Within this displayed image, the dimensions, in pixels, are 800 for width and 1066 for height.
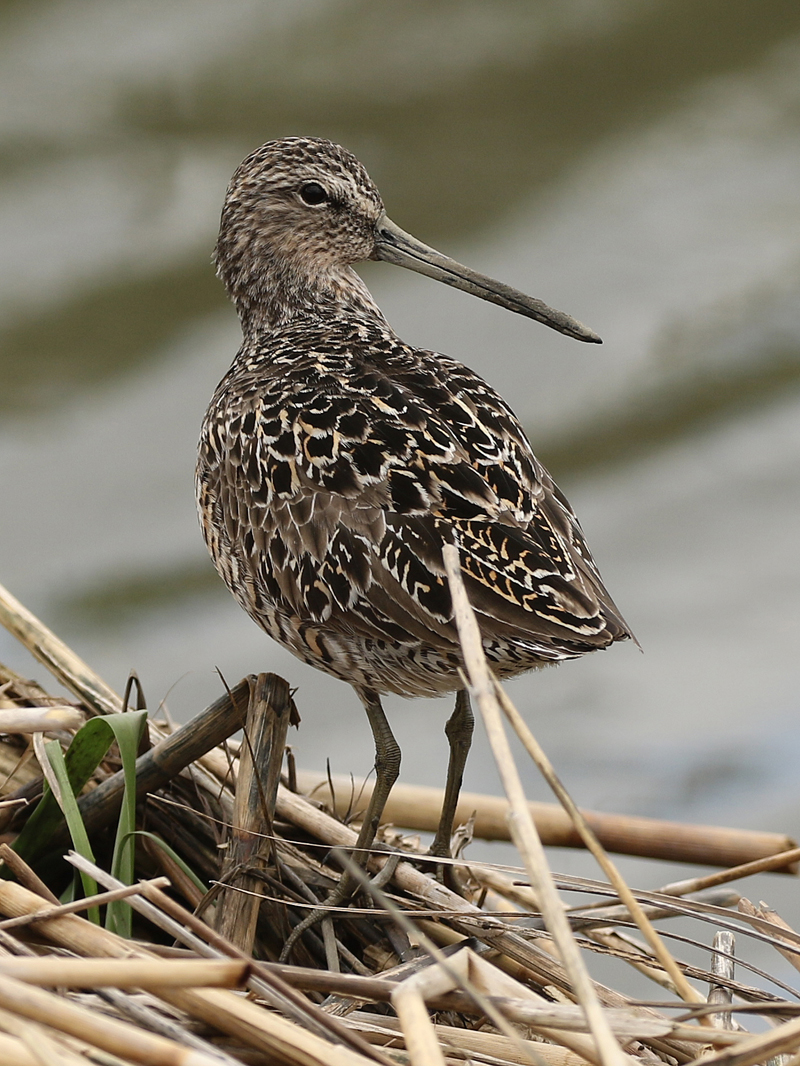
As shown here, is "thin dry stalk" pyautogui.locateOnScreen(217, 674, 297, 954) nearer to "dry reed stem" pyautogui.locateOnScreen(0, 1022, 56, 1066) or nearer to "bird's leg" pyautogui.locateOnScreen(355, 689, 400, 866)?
"bird's leg" pyautogui.locateOnScreen(355, 689, 400, 866)

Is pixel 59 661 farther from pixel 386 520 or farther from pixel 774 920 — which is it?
pixel 774 920

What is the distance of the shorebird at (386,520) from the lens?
198cm

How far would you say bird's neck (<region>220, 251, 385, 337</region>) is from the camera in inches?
113

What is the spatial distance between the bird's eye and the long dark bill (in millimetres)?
127

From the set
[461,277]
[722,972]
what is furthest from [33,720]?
[461,277]

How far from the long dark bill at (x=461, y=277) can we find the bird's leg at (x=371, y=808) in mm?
691

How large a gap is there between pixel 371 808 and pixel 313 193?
124cm

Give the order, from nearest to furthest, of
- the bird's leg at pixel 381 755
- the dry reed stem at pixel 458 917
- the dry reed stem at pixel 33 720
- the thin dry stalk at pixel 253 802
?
the dry reed stem at pixel 33 720 < the dry reed stem at pixel 458 917 < the thin dry stalk at pixel 253 802 < the bird's leg at pixel 381 755

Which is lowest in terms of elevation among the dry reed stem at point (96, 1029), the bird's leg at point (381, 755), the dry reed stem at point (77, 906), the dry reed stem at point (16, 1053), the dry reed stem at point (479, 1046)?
the dry reed stem at point (16, 1053)

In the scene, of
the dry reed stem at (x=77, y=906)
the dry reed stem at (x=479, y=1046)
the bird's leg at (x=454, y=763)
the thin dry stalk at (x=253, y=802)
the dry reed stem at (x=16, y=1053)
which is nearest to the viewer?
the dry reed stem at (x=16, y=1053)

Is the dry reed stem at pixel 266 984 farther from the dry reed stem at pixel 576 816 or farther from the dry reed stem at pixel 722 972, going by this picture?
the dry reed stem at pixel 722 972

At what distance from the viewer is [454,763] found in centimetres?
249

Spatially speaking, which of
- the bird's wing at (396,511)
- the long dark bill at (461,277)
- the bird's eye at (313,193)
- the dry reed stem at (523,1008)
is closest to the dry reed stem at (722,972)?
the dry reed stem at (523,1008)

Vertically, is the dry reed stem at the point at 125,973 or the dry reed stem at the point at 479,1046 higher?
the dry reed stem at the point at 479,1046
